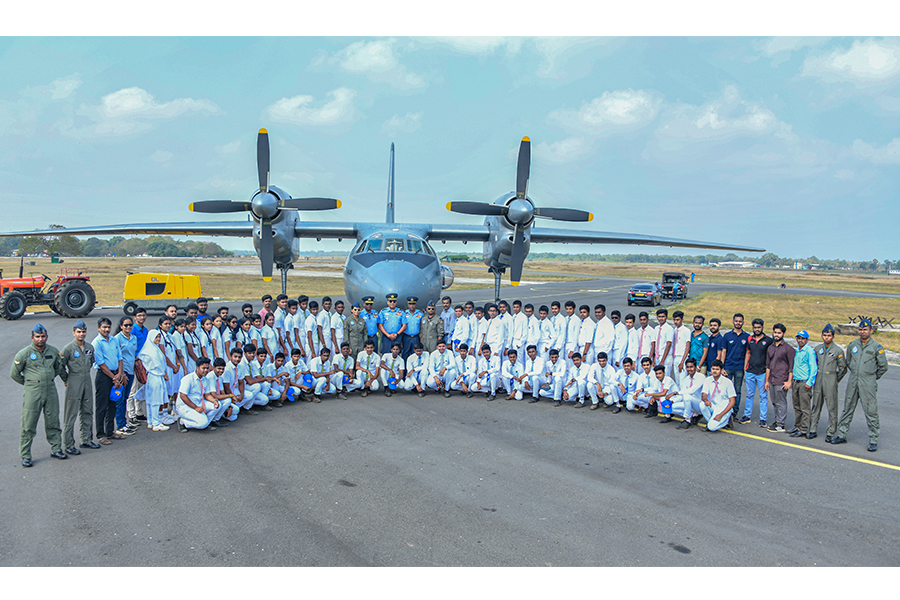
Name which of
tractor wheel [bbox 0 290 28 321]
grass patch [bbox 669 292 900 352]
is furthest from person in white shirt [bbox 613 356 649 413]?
tractor wheel [bbox 0 290 28 321]

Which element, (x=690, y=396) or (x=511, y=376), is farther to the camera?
(x=511, y=376)

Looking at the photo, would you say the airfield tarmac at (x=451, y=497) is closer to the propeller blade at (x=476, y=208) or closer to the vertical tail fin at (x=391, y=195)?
the propeller blade at (x=476, y=208)

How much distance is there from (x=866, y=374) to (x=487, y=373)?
592cm

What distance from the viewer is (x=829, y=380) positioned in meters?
7.68

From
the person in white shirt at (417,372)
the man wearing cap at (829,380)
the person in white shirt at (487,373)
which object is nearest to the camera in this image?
the man wearing cap at (829,380)

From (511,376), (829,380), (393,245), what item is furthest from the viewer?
(393,245)

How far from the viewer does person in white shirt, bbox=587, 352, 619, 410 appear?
9539 mm

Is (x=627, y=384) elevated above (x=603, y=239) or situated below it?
below

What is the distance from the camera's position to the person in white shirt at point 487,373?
33.8ft

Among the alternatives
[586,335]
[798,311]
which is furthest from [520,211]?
[798,311]

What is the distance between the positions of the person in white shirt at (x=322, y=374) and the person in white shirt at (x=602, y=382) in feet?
16.0

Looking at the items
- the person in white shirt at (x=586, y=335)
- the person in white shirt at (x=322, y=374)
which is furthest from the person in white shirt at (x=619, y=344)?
the person in white shirt at (x=322, y=374)

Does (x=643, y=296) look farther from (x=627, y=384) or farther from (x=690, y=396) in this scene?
(x=690, y=396)

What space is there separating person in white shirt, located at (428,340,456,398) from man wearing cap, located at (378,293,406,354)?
32.8 inches
